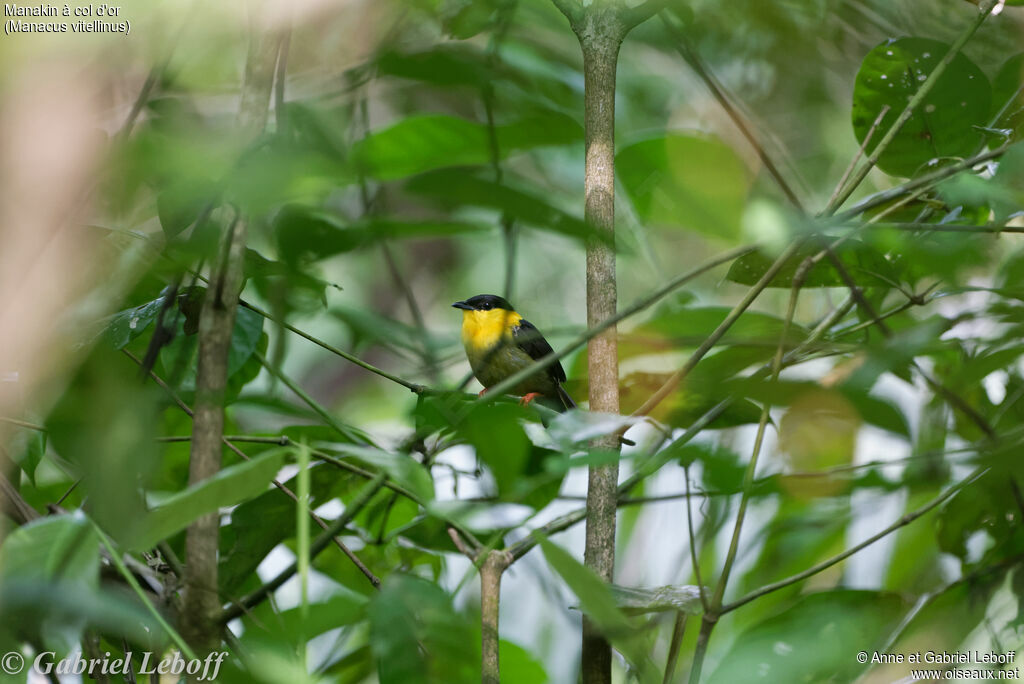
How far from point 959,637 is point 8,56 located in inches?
57.4

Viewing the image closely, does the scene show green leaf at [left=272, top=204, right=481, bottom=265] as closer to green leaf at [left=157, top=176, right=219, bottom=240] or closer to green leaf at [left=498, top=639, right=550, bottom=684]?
green leaf at [left=157, top=176, right=219, bottom=240]

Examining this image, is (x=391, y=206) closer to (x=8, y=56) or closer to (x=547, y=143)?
(x=547, y=143)

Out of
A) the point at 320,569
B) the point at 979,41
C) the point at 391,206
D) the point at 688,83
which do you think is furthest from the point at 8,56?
the point at 688,83

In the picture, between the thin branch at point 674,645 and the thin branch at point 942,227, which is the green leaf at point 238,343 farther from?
the thin branch at point 942,227

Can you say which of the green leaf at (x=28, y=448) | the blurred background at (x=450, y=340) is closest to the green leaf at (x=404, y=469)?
the blurred background at (x=450, y=340)

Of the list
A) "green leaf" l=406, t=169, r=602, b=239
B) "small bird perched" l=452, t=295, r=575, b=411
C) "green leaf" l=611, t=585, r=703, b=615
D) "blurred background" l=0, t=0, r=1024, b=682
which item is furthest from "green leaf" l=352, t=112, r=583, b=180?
"small bird perched" l=452, t=295, r=575, b=411

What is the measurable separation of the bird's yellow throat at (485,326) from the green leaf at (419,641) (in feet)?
11.2

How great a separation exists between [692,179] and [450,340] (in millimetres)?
480

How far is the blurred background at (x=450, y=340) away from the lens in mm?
546

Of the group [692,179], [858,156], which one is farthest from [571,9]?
[858,156]

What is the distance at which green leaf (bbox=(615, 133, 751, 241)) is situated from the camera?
113 centimetres

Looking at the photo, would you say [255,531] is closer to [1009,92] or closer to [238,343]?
[238,343]

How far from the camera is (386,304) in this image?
456cm

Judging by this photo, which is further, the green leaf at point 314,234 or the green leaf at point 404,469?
the green leaf at point 314,234
